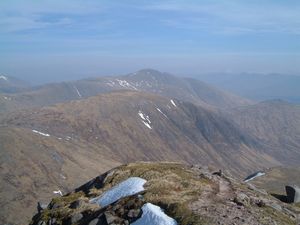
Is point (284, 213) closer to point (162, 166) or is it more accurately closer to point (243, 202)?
point (243, 202)

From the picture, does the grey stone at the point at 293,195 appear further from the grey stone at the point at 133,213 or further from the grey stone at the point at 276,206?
the grey stone at the point at 133,213

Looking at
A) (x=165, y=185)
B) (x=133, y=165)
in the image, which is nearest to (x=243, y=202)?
(x=165, y=185)

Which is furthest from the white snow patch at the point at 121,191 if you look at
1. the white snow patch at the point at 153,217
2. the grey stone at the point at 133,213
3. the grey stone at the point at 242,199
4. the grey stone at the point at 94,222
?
the grey stone at the point at 242,199

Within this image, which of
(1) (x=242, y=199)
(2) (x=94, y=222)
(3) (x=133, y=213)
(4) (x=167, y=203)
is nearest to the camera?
(3) (x=133, y=213)

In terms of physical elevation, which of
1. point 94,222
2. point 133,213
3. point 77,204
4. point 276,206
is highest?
point 133,213

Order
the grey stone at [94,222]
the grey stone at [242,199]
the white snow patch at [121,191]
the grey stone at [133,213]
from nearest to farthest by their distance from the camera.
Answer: the grey stone at [133,213] → the grey stone at [94,222] → the grey stone at [242,199] → the white snow patch at [121,191]

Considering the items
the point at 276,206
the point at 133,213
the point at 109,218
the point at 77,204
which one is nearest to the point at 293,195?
the point at 276,206

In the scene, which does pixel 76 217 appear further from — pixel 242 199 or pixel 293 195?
pixel 293 195
